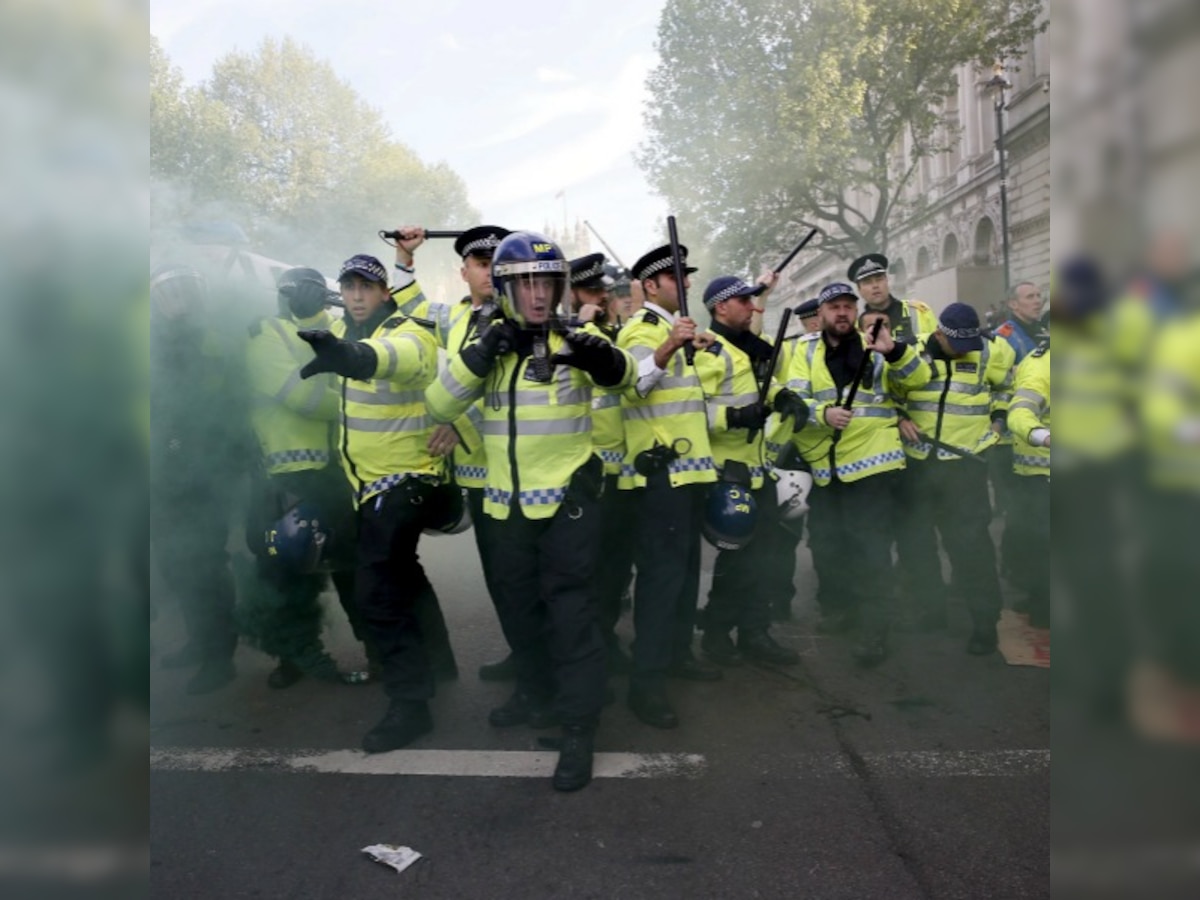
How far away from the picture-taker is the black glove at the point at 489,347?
3.16 metres

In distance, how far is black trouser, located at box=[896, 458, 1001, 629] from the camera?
438 centimetres

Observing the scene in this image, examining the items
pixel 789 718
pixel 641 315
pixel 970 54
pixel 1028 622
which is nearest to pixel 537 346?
pixel 641 315

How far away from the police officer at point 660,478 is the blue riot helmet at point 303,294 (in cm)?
129

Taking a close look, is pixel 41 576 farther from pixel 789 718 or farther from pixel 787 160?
pixel 787 160

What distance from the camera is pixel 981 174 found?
4.34m

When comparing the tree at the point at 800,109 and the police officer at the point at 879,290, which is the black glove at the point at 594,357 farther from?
the police officer at the point at 879,290

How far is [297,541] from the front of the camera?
12.6ft

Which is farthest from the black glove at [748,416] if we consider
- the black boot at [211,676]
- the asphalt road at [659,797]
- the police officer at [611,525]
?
the black boot at [211,676]

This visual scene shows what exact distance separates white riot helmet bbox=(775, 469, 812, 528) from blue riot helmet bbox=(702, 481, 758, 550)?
1.91 feet

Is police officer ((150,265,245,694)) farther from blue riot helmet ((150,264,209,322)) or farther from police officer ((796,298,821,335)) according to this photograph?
police officer ((796,298,821,335))

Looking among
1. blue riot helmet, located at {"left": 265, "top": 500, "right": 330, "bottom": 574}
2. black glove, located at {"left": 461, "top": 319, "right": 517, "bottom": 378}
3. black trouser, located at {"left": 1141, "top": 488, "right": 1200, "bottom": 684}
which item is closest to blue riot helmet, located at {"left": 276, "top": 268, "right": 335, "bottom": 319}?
blue riot helmet, located at {"left": 265, "top": 500, "right": 330, "bottom": 574}

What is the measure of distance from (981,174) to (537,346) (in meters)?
2.46

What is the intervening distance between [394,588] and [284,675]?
3.21 feet

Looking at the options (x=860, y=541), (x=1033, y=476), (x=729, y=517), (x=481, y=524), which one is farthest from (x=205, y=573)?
(x=1033, y=476)
